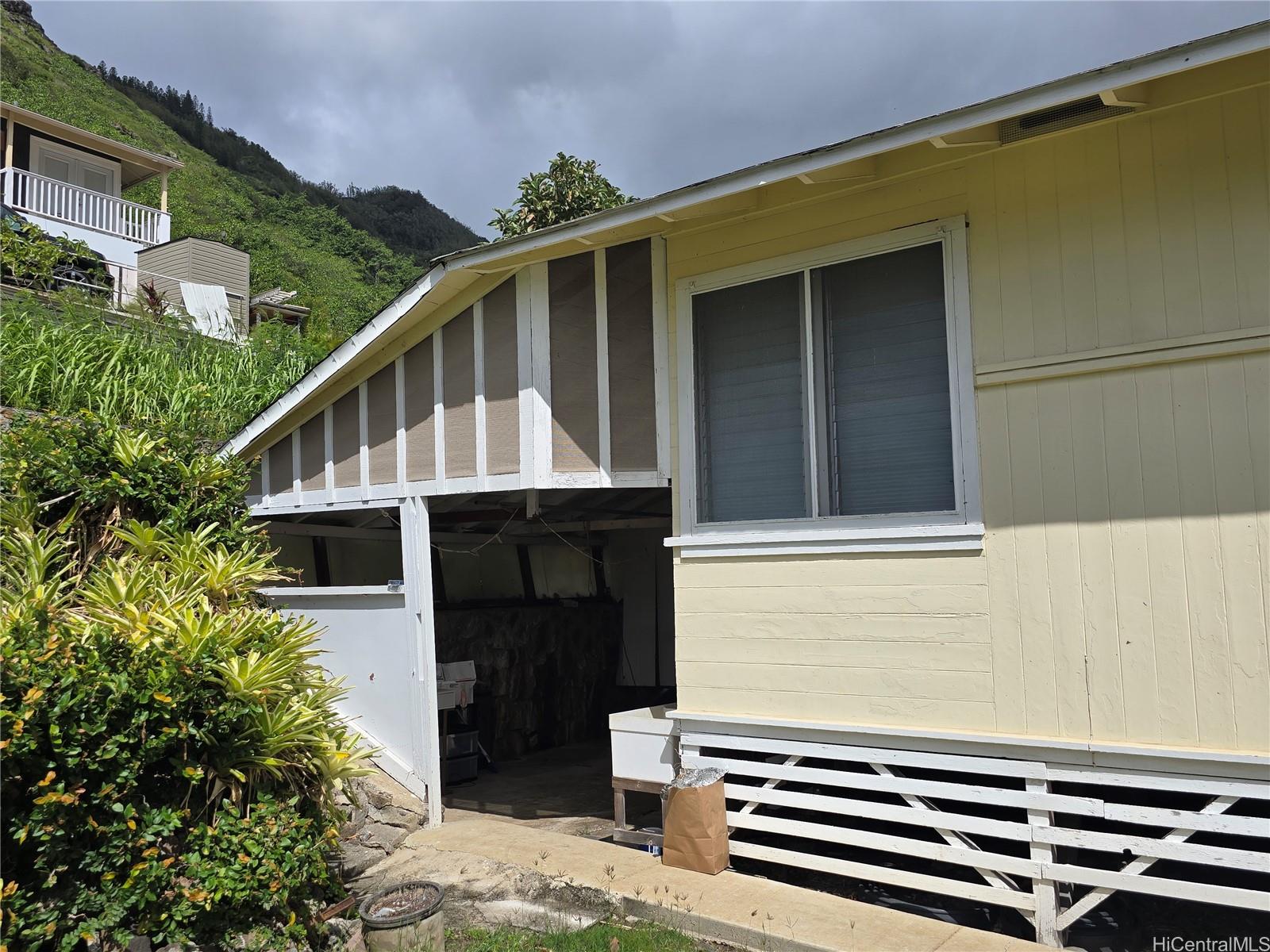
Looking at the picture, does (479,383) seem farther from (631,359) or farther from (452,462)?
(631,359)

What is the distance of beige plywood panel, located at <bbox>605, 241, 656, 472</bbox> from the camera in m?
6.56

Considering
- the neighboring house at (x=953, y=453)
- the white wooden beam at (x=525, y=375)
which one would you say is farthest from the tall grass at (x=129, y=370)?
the neighboring house at (x=953, y=453)

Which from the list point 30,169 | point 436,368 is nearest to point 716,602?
point 436,368

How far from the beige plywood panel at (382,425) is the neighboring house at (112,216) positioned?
987cm

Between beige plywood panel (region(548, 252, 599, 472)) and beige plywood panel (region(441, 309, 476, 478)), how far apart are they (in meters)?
0.76

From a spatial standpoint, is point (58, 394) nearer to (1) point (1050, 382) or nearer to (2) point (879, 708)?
(2) point (879, 708)

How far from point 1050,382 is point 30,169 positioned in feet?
81.5

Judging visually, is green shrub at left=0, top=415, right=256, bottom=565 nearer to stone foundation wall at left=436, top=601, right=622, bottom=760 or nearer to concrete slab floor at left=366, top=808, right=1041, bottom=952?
concrete slab floor at left=366, top=808, right=1041, bottom=952

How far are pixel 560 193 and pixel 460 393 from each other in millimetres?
8620

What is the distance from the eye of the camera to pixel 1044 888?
15.7 ft

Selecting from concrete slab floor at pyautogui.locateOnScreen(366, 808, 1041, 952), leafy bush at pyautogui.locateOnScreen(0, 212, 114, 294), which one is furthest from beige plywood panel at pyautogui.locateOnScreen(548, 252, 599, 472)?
leafy bush at pyautogui.locateOnScreen(0, 212, 114, 294)

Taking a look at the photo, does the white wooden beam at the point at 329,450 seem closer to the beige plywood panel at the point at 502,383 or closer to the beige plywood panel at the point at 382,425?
the beige plywood panel at the point at 382,425

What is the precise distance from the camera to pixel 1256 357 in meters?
4.41

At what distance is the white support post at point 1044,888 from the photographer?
4738 millimetres
